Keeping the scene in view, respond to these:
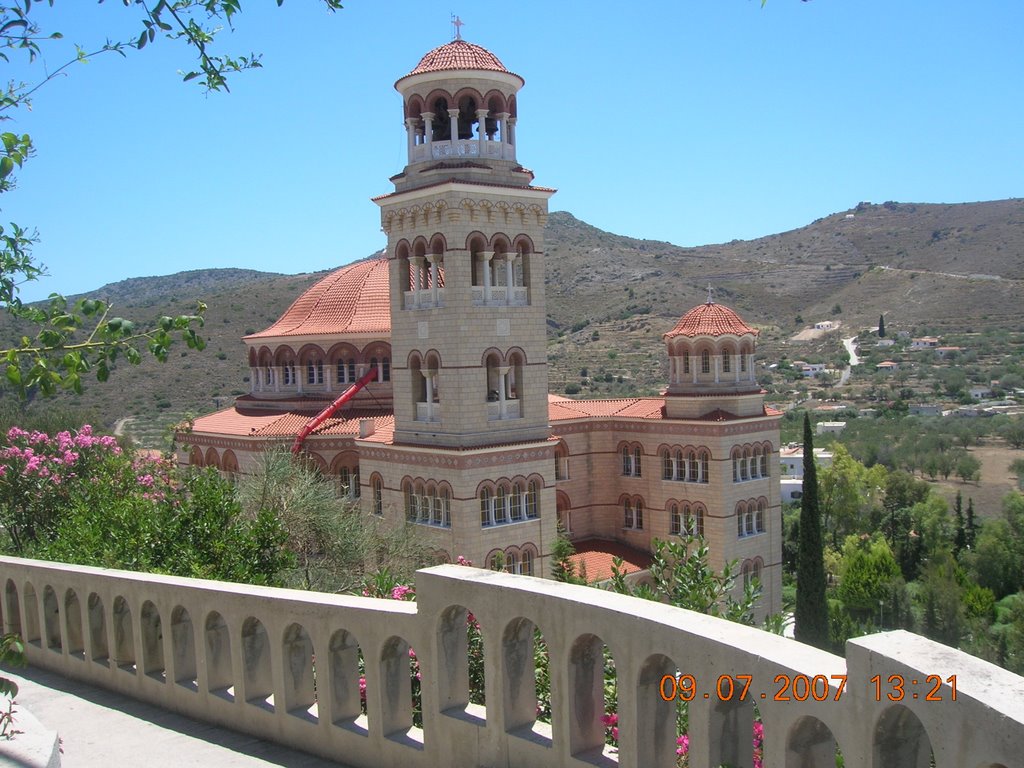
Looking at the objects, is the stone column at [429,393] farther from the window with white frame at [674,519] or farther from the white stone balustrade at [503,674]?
the white stone balustrade at [503,674]

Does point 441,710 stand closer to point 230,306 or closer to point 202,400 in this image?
point 202,400

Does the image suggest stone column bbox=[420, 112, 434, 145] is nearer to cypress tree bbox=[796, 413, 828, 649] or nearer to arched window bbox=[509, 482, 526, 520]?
arched window bbox=[509, 482, 526, 520]

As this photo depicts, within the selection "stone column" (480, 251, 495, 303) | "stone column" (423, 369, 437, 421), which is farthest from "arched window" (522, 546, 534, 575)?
"stone column" (480, 251, 495, 303)

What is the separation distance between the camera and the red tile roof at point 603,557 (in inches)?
1182

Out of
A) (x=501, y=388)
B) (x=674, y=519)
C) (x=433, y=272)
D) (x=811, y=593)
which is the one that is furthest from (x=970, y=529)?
(x=433, y=272)

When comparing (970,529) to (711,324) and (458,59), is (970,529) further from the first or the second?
(458,59)

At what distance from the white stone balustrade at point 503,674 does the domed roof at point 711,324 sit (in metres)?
24.1

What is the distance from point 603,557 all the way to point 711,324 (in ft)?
26.1

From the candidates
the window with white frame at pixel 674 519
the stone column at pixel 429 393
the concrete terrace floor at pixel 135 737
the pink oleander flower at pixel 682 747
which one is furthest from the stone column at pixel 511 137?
the pink oleander flower at pixel 682 747

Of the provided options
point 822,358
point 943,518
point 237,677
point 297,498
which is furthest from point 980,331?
point 237,677

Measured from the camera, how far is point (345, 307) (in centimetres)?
3372

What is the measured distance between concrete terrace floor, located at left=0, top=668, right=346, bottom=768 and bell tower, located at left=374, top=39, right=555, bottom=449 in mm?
16083

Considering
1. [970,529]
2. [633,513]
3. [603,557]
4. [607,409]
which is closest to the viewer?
[603,557]

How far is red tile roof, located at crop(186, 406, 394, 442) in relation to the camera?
29484mm
